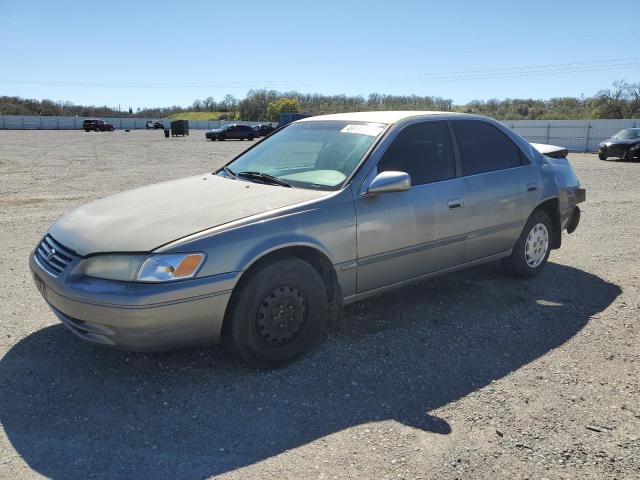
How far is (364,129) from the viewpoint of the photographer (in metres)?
4.18

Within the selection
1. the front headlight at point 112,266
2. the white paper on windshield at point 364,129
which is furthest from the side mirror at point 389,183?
the front headlight at point 112,266

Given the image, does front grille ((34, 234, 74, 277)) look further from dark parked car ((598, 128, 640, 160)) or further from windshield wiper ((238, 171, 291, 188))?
dark parked car ((598, 128, 640, 160))

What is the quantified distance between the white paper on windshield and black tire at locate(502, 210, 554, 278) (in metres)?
1.95

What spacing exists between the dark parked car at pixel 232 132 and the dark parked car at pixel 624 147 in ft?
95.1

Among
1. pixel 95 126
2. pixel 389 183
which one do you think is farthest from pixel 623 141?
pixel 95 126

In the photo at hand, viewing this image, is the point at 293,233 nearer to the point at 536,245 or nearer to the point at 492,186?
the point at 492,186

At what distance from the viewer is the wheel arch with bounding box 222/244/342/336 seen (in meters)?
3.20

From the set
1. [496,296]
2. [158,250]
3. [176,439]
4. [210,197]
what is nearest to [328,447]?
[176,439]

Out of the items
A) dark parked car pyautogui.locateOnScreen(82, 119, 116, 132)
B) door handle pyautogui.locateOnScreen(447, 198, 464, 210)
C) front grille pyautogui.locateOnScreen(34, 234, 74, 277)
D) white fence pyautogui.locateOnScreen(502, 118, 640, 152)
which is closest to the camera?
front grille pyautogui.locateOnScreen(34, 234, 74, 277)

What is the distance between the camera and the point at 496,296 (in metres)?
4.88

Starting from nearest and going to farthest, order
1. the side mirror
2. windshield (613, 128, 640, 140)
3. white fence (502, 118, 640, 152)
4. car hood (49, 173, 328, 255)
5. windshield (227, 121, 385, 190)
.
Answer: car hood (49, 173, 328, 255) → the side mirror → windshield (227, 121, 385, 190) → windshield (613, 128, 640, 140) → white fence (502, 118, 640, 152)

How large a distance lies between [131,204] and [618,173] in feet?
53.4

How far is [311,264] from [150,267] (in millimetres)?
1115

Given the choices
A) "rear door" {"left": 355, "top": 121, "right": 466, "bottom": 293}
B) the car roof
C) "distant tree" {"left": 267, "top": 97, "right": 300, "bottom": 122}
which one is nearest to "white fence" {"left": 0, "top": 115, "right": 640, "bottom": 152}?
the car roof
